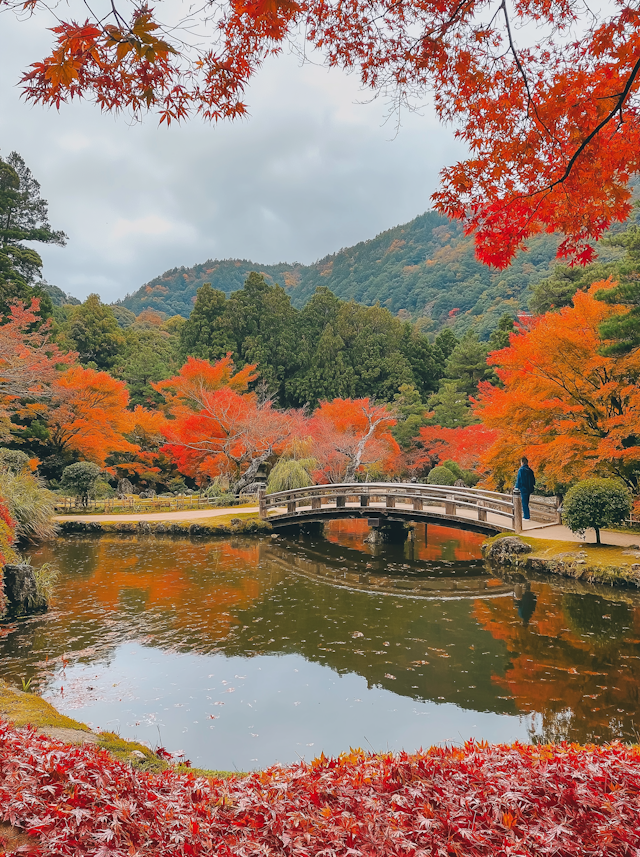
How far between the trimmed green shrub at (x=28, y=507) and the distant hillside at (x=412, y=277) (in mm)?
29556

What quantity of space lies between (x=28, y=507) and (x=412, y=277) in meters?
46.8

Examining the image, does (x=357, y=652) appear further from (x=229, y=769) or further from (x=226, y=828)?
(x=226, y=828)

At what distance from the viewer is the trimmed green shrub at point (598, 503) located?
31.9 ft

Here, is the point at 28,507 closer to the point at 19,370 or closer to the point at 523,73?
the point at 19,370

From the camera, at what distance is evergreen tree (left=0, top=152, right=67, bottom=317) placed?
2294 cm

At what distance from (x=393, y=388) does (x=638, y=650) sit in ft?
81.3

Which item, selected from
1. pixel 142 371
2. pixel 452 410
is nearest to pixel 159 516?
pixel 452 410

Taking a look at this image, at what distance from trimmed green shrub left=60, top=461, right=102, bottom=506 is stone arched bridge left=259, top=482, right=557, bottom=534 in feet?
21.2

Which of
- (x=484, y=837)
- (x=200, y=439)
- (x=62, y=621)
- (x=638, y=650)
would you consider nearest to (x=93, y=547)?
(x=62, y=621)

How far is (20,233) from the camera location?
2558 centimetres

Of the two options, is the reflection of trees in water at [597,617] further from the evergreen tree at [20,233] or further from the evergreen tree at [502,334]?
the evergreen tree at [20,233]

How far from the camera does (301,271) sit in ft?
259

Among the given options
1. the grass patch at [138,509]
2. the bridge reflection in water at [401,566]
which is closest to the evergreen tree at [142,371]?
the grass patch at [138,509]

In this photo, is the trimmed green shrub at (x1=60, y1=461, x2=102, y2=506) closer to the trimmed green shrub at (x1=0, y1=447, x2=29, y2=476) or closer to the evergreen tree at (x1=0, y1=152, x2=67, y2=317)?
the trimmed green shrub at (x1=0, y1=447, x2=29, y2=476)
